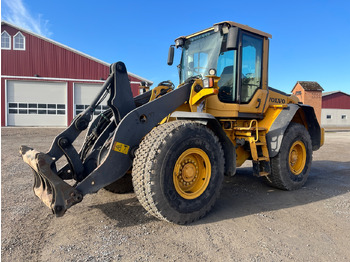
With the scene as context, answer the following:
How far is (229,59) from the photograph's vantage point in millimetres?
4516

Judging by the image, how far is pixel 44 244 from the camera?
275 centimetres

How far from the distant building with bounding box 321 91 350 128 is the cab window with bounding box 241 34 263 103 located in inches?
1466

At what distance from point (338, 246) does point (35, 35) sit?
21.9 metres

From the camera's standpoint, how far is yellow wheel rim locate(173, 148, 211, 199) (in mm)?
3324

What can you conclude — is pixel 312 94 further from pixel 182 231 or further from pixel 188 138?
pixel 182 231

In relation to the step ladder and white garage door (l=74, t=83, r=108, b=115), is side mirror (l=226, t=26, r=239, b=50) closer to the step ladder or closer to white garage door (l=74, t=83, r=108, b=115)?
the step ladder

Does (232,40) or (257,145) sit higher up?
(232,40)

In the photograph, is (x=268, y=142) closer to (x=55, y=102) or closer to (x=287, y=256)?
(x=287, y=256)

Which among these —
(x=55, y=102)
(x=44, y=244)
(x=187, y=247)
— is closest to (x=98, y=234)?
(x=44, y=244)

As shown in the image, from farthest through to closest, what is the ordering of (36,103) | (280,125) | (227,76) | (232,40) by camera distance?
(36,103) → (280,125) → (227,76) → (232,40)

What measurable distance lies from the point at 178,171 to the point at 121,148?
78cm

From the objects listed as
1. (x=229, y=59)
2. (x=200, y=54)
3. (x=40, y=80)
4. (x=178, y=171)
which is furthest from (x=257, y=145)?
(x=40, y=80)

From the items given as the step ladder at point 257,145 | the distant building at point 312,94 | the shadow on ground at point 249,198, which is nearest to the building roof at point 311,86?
the distant building at point 312,94

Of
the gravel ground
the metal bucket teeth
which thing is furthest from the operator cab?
the metal bucket teeth
